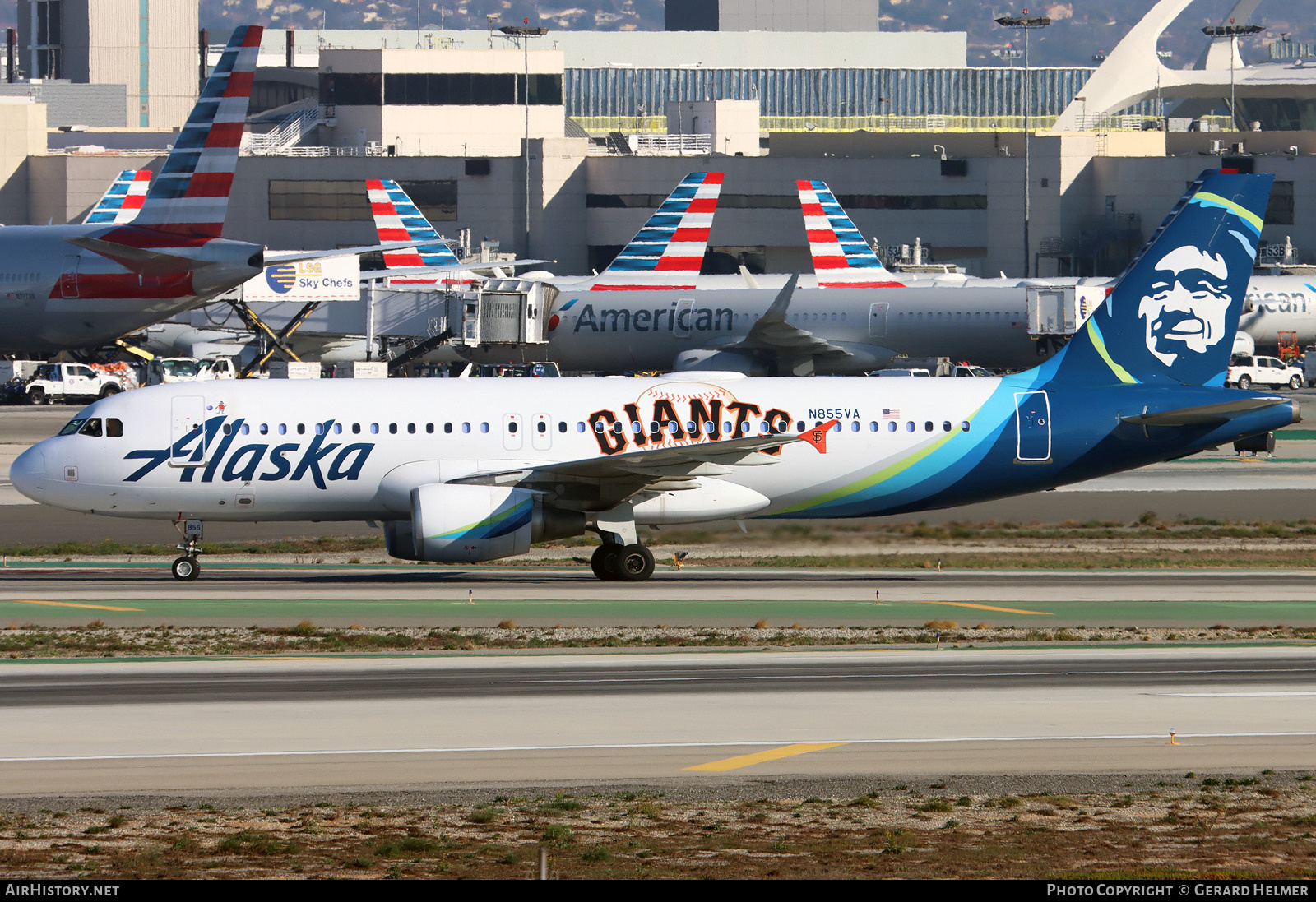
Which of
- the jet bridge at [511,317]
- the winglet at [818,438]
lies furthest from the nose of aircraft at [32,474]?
the jet bridge at [511,317]

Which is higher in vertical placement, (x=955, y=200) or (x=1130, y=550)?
(x=955, y=200)

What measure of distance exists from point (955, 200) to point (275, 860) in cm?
12814

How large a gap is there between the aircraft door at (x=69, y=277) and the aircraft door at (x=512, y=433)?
16.4 metres

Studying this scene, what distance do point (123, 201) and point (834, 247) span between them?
38.6 meters

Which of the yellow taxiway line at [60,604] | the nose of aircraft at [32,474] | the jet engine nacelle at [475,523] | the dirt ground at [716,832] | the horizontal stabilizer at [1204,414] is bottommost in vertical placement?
the yellow taxiway line at [60,604]

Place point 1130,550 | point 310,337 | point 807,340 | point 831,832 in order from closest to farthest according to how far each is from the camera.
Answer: point 831,832 < point 1130,550 < point 807,340 < point 310,337

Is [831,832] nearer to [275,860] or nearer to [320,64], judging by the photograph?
[275,860]

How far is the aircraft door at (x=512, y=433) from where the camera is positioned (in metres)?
33.5

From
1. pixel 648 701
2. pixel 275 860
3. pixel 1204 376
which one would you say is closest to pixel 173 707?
pixel 648 701

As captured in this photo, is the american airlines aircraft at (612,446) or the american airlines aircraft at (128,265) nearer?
the american airlines aircraft at (612,446)

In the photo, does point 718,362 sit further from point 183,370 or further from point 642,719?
point 642,719

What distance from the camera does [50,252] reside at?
144 feet

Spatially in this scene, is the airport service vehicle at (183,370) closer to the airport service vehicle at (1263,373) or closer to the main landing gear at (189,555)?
the main landing gear at (189,555)

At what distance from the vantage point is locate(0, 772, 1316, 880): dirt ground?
1359cm
